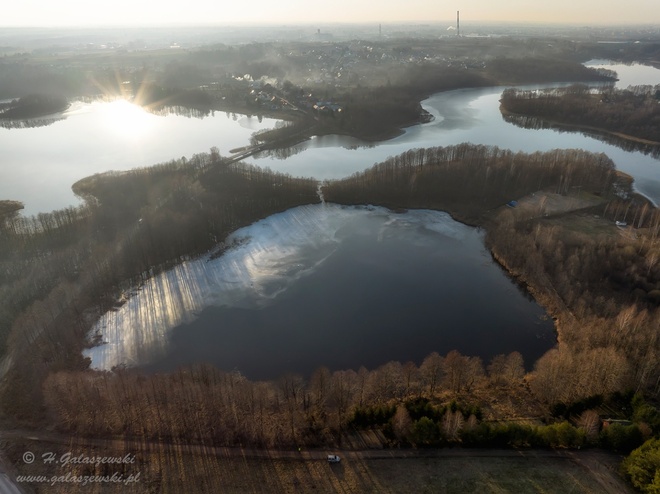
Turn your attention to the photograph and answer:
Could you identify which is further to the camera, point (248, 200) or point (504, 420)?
point (248, 200)

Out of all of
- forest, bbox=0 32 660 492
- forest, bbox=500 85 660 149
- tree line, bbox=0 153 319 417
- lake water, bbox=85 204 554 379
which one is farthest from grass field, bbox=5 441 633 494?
forest, bbox=500 85 660 149

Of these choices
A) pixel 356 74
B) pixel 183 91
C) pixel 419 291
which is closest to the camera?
pixel 419 291

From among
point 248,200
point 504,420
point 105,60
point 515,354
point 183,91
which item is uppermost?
point 105,60

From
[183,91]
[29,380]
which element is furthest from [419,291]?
[183,91]

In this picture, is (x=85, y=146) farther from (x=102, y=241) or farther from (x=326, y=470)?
(x=326, y=470)

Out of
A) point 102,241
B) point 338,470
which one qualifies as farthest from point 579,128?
point 338,470

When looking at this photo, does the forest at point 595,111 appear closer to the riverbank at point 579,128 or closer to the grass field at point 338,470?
the riverbank at point 579,128

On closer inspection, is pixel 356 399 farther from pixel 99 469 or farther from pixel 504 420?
pixel 99 469

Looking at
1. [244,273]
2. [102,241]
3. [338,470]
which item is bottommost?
[338,470]
